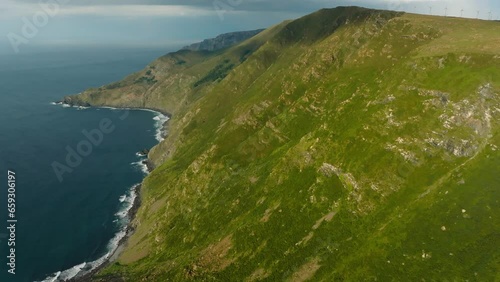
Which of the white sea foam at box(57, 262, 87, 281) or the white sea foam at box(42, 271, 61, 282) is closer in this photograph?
the white sea foam at box(42, 271, 61, 282)

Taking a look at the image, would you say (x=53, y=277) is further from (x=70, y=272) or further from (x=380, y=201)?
(x=380, y=201)

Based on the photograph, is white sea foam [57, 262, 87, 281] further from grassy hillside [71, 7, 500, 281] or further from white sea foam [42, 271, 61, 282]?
grassy hillside [71, 7, 500, 281]

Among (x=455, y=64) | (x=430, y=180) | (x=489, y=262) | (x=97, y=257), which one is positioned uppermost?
(x=455, y=64)

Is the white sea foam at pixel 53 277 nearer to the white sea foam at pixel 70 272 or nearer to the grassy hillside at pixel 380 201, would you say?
the white sea foam at pixel 70 272

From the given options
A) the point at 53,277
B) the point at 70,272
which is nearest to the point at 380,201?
the point at 70,272

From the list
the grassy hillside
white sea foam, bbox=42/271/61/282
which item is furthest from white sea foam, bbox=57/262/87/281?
the grassy hillside

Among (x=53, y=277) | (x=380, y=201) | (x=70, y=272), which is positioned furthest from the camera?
(x=70, y=272)

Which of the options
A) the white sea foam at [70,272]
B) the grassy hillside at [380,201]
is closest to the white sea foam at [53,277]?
the white sea foam at [70,272]

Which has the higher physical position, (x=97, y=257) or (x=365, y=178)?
(x=365, y=178)

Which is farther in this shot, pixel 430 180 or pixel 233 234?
pixel 233 234

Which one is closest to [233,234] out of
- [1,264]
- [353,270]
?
[353,270]

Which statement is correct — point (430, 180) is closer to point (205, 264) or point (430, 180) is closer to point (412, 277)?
point (412, 277)
